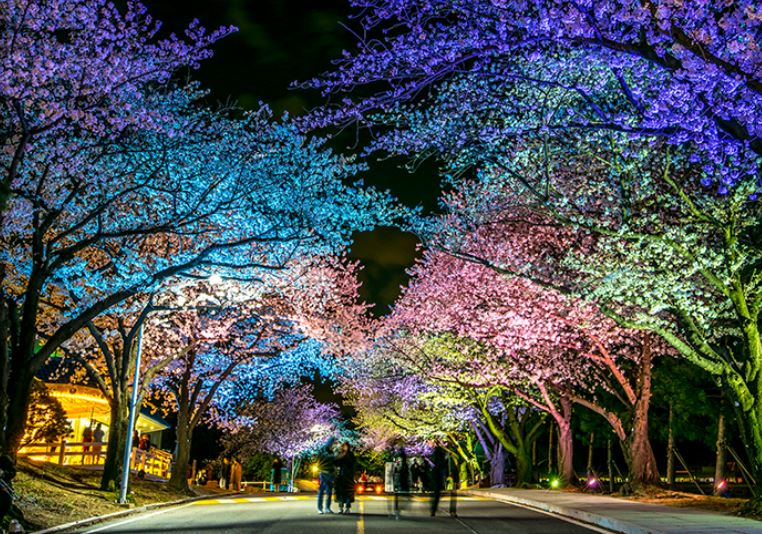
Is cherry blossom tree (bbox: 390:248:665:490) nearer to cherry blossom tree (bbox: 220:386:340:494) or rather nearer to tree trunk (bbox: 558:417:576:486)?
tree trunk (bbox: 558:417:576:486)

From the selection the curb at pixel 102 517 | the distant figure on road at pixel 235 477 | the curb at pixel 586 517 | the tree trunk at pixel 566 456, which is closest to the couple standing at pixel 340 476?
the curb at pixel 102 517

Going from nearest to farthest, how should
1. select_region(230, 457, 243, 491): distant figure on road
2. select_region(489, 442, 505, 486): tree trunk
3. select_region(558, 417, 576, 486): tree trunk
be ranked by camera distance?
select_region(558, 417, 576, 486): tree trunk
select_region(230, 457, 243, 491): distant figure on road
select_region(489, 442, 505, 486): tree trunk

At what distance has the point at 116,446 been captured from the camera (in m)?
21.0

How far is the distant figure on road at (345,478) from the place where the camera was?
667 inches

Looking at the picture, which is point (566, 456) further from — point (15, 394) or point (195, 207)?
point (15, 394)

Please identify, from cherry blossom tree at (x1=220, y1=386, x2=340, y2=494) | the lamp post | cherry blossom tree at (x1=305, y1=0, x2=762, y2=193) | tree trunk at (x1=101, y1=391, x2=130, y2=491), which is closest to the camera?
cherry blossom tree at (x1=305, y1=0, x2=762, y2=193)

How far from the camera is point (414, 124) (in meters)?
16.8

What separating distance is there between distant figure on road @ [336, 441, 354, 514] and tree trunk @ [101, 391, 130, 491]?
7240 millimetres

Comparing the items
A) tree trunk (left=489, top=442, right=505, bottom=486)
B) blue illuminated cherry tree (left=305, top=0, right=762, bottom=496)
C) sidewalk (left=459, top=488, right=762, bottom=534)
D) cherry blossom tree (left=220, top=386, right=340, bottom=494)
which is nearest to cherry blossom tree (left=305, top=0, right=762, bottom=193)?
blue illuminated cherry tree (left=305, top=0, right=762, bottom=496)

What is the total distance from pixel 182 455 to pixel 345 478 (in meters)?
13.5

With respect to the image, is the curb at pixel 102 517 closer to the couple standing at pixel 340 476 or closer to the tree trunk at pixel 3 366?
the tree trunk at pixel 3 366

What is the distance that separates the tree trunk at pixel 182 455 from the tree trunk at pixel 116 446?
22.8 ft

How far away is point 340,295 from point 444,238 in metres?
15.1

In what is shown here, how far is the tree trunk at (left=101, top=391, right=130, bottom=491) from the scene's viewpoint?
20688mm
